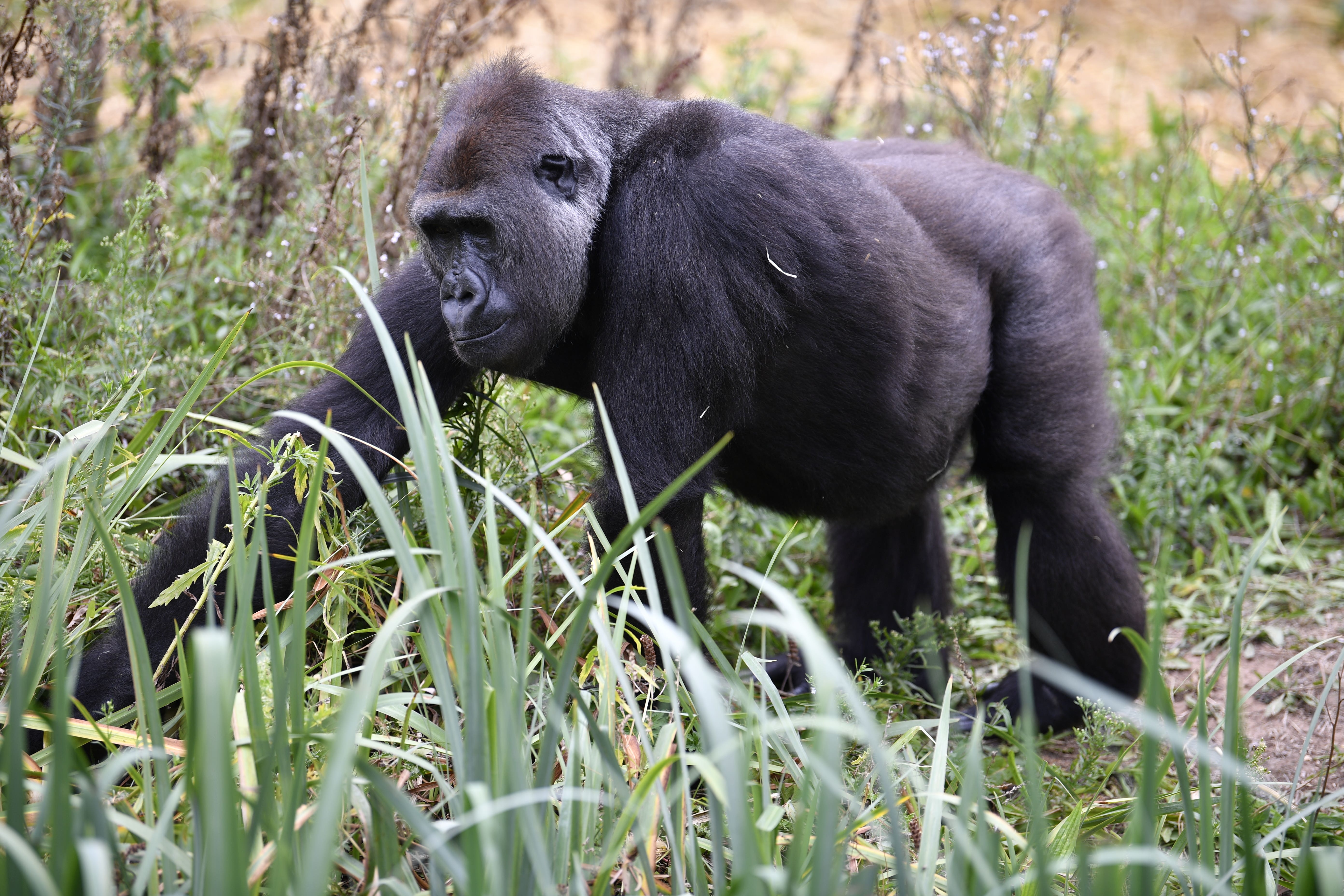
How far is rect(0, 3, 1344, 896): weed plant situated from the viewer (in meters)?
1.83

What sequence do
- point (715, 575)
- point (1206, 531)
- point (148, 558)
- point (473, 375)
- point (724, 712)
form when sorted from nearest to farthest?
point (724, 712), point (148, 558), point (473, 375), point (715, 575), point (1206, 531)

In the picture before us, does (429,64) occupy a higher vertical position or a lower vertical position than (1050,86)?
lower

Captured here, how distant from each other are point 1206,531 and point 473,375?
3497 mm

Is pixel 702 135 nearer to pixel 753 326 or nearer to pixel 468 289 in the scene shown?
pixel 753 326

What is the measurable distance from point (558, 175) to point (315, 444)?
1.04m

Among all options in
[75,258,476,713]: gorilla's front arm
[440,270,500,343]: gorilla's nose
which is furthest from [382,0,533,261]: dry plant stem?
[440,270,500,343]: gorilla's nose

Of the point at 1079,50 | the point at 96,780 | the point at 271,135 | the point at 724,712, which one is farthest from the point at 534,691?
→ the point at 1079,50

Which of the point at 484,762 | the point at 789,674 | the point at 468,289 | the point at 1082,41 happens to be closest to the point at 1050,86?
the point at 789,674

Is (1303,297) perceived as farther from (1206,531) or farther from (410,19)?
(410,19)

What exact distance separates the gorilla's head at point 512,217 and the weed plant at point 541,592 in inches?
12.2

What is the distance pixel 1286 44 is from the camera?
10.5 meters

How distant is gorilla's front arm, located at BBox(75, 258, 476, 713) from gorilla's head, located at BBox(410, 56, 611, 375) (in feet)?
0.66

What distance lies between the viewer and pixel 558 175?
311cm

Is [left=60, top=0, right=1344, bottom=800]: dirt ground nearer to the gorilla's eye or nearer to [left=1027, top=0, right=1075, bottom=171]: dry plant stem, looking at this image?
[left=1027, top=0, right=1075, bottom=171]: dry plant stem
